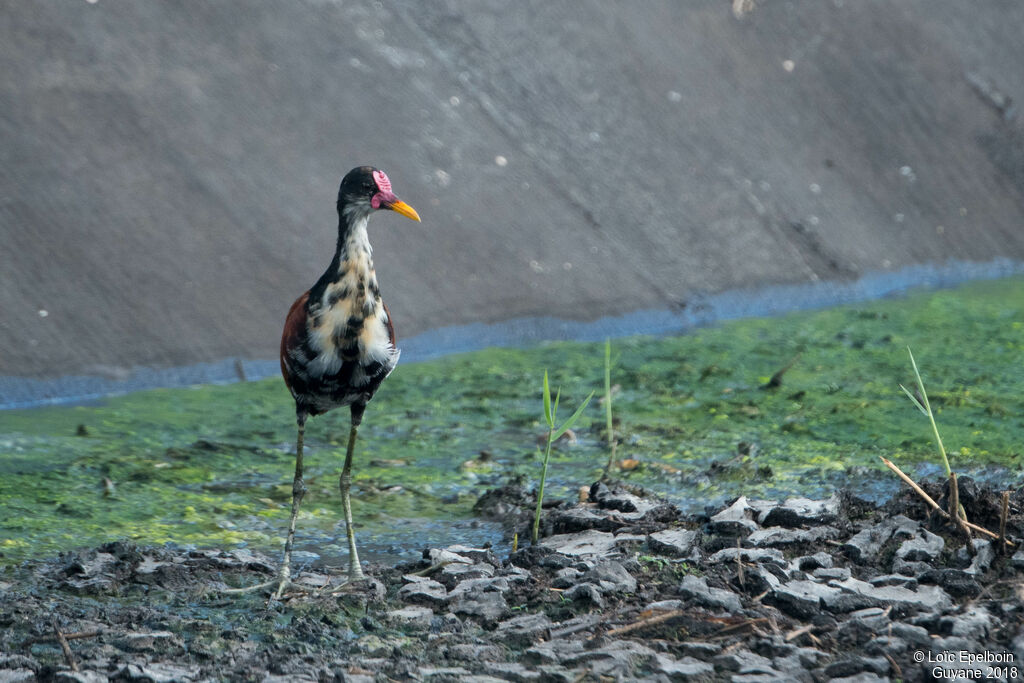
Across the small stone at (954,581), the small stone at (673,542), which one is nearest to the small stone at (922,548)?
the small stone at (954,581)

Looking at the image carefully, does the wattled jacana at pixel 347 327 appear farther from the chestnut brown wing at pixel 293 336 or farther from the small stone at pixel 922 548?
the small stone at pixel 922 548

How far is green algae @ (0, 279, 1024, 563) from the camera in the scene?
5.09 m

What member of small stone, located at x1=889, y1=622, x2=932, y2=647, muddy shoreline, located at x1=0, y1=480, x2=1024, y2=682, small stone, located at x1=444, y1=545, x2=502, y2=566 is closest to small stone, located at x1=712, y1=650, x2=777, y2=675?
muddy shoreline, located at x1=0, y1=480, x2=1024, y2=682

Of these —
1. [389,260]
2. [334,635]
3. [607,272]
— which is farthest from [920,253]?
[334,635]

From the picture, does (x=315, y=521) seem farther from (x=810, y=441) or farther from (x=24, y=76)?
(x=24, y=76)

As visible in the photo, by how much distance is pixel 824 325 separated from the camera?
854cm

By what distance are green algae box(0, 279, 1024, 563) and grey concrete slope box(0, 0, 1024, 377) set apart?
2.44ft

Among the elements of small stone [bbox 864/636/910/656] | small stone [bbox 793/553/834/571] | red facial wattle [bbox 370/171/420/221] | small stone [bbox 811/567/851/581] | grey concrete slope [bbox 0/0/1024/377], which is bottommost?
small stone [bbox 864/636/910/656]

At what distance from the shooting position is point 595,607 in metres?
3.94

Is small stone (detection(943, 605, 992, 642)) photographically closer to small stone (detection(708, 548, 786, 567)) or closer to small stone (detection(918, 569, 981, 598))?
small stone (detection(918, 569, 981, 598))

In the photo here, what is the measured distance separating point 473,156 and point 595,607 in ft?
18.9

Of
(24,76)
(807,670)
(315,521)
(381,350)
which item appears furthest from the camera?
(24,76)

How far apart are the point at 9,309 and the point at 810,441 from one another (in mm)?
4772

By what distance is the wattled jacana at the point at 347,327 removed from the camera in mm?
4191
